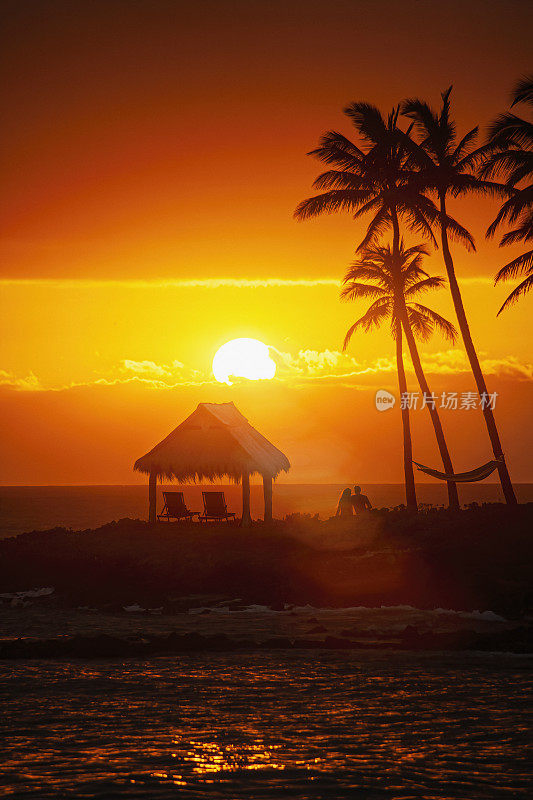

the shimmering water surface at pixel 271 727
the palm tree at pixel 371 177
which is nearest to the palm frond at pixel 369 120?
the palm tree at pixel 371 177

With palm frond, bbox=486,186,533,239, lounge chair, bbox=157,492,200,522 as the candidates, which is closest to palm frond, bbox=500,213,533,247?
palm frond, bbox=486,186,533,239

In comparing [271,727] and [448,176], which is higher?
[448,176]

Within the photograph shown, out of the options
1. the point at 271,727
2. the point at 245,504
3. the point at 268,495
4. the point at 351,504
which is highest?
the point at 268,495

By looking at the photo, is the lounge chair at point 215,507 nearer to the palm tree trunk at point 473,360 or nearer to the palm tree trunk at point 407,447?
the palm tree trunk at point 407,447

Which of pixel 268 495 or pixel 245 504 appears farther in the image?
pixel 268 495

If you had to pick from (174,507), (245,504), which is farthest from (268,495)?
(174,507)

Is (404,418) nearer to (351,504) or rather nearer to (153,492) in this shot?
(351,504)

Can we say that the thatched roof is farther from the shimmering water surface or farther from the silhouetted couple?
the shimmering water surface

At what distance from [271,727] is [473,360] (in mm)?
19589

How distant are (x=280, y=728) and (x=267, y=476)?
66.1 ft

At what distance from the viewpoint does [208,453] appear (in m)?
30.4

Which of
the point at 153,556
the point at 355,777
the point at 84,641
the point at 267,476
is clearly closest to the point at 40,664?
the point at 84,641

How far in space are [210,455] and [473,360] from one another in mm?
8864

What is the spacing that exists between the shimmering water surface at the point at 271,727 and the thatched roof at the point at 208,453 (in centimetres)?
1375
